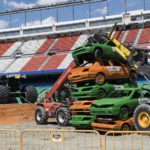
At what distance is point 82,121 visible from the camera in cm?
1722

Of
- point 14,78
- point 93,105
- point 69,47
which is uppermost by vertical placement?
point 69,47

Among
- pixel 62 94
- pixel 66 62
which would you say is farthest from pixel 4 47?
pixel 62 94

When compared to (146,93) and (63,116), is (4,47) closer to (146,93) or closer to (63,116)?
(63,116)

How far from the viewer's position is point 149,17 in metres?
44.1

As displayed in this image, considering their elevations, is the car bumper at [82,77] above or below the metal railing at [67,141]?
above

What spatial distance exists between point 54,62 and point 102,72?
25.2m

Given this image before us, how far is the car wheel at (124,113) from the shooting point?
15706 mm

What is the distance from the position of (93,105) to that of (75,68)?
2954mm

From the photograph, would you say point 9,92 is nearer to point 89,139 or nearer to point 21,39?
point 89,139

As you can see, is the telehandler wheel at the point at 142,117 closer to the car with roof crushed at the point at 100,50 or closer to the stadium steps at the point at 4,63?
the car with roof crushed at the point at 100,50

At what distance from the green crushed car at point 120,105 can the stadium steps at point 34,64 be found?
2653 cm

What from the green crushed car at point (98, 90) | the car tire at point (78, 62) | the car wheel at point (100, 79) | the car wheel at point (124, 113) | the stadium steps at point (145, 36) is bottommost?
the car wheel at point (124, 113)

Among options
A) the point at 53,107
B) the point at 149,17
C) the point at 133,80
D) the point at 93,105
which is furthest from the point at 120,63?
the point at 149,17

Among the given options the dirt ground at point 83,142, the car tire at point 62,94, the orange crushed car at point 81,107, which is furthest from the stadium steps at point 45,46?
the dirt ground at point 83,142
